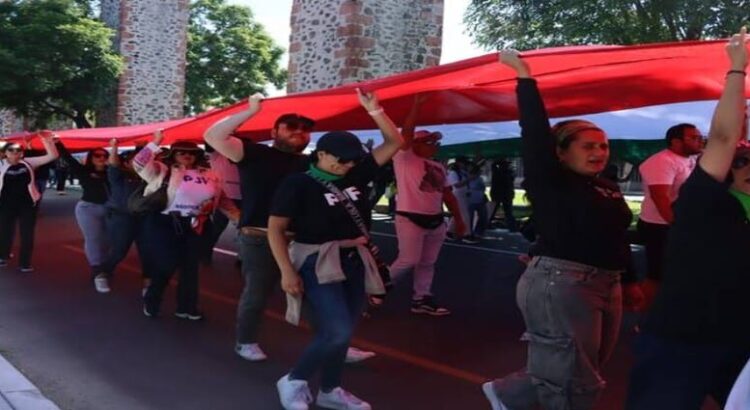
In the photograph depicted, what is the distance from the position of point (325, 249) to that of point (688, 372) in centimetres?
184

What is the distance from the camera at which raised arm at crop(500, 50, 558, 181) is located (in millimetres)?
2916

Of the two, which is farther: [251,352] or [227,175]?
[227,175]

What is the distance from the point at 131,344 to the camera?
577cm

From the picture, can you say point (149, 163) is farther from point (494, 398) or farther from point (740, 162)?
point (740, 162)

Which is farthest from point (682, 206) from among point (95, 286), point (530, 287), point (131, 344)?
point (95, 286)

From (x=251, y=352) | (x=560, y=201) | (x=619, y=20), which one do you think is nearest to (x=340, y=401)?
(x=251, y=352)

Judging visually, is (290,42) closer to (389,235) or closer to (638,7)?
(389,235)

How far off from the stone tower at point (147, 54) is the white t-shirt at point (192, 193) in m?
21.1

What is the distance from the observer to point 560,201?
2938mm

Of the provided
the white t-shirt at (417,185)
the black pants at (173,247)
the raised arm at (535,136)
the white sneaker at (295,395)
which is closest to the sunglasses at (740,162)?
the raised arm at (535,136)

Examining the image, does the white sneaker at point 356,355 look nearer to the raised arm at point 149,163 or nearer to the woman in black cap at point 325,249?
the woman in black cap at point 325,249

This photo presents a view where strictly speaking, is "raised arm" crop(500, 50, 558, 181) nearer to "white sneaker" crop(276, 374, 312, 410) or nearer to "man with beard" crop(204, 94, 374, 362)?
"white sneaker" crop(276, 374, 312, 410)

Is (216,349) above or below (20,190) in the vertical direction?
below

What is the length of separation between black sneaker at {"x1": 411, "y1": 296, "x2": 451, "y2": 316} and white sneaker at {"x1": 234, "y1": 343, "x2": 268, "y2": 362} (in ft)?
6.37
